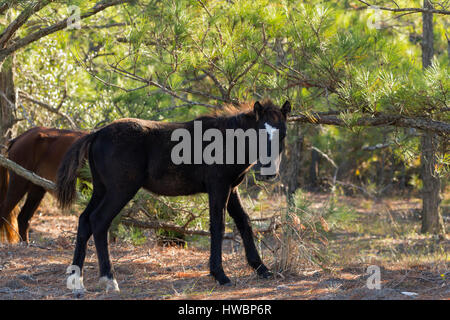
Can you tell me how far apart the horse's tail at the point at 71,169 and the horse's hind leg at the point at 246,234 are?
1612 mm

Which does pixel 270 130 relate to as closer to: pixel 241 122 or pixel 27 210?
pixel 241 122

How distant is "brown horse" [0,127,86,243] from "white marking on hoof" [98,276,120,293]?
11.0ft

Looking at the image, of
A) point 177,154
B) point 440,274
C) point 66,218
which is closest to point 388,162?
point 66,218

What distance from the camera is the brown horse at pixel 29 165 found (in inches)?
300

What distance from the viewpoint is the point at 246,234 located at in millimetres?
5398

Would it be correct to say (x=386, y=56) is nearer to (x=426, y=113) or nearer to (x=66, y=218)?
(x=426, y=113)

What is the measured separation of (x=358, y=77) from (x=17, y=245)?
4995 millimetres

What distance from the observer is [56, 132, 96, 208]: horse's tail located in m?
5.05

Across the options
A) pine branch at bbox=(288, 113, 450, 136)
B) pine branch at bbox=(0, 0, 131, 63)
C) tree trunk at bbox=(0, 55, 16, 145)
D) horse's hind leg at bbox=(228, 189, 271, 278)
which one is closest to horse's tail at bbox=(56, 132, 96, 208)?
horse's hind leg at bbox=(228, 189, 271, 278)

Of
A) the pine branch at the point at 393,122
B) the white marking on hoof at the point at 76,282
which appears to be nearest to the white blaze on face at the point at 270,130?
the pine branch at the point at 393,122

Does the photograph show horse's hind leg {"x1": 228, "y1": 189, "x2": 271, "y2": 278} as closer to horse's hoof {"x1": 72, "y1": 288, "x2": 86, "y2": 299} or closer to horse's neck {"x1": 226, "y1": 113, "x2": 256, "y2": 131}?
horse's neck {"x1": 226, "y1": 113, "x2": 256, "y2": 131}

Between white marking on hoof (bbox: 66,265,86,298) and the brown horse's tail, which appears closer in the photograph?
white marking on hoof (bbox: 66,265,86,298)

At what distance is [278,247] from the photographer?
5.39 m

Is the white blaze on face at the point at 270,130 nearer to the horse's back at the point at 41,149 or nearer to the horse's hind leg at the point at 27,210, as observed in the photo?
the horse's back at the point at 41,149
